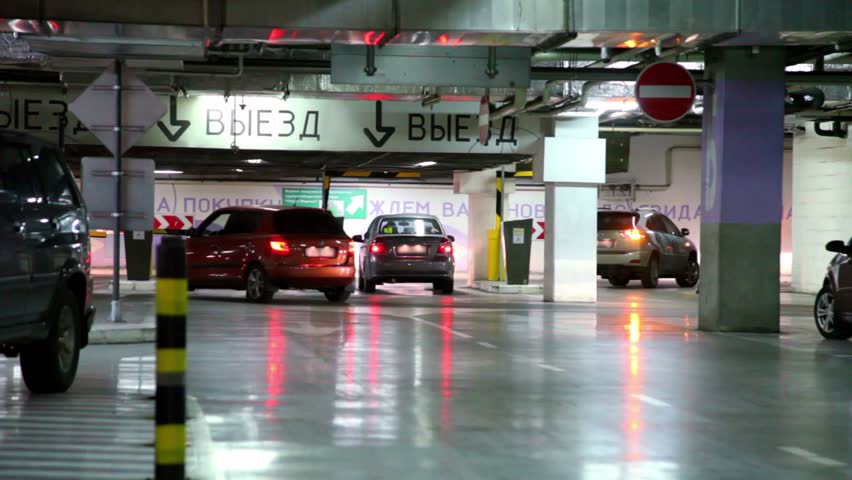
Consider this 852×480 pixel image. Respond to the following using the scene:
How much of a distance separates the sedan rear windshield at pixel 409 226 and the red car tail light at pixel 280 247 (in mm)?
4439

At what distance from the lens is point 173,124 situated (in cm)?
2423

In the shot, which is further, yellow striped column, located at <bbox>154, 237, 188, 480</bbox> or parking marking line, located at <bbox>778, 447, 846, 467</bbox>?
parking marking line, located at <bbox>778, 447, 846, 467</bbox>

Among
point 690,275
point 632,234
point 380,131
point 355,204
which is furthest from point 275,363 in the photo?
point 355,204

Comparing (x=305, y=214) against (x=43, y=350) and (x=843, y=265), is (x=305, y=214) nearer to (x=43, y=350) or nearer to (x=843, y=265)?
(x=843, y=265)

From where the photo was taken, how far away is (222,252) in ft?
72.9

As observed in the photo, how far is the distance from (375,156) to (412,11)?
13103mm

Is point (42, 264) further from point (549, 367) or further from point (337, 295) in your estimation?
point (337, 295)

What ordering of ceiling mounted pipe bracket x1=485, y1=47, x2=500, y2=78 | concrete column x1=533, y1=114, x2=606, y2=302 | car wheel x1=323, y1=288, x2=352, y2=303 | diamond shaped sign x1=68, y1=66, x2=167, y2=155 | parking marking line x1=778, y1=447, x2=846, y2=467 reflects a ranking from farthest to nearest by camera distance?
1. concrete column x1=533, y1=114, x2=606, y2=302
2. car wheel x1=323, y1=288, x2=352, y2=303
3. ceiling mounted pipe bracket x1=485, y1=47, x2=500, y2=78
4. diamond shaped sign x1=68, y1=66, x2=167, y2=155
5. parking marking line x1=778, y1=447, x2=846, y2=467

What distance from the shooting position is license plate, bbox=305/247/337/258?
21438 millimetres

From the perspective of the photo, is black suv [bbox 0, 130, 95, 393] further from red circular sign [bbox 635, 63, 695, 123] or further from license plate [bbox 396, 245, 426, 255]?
license plate [bbox 396, 245, 426, 255]

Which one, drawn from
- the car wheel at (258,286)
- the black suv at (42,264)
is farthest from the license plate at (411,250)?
the black suv at (42,264)

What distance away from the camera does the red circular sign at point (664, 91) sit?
15.4 metres

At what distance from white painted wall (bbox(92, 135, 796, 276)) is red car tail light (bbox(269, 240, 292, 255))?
18.1m

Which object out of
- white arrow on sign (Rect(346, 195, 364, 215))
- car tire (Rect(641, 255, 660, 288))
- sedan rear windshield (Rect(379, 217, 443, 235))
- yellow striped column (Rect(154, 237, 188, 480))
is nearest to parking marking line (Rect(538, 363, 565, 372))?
yellow striped column (Rect(154, 237, 188, 480))
